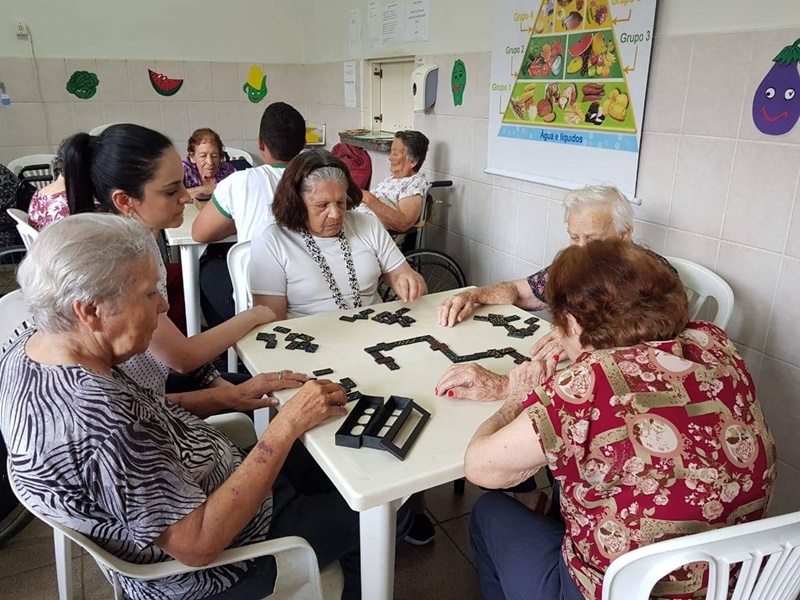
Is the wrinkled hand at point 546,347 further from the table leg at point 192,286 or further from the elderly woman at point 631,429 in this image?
the table leg at point 192,286

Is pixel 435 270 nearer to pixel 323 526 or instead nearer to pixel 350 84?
pixel 350 84

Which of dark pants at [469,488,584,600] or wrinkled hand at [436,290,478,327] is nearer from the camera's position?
dark pants at [469,488,584,600]

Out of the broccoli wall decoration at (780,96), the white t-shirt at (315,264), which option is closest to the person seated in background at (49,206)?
the white t-shirt at (315,264)

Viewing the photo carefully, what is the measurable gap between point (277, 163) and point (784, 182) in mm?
2152

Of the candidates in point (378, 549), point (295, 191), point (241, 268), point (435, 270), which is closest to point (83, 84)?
point (435, 270)

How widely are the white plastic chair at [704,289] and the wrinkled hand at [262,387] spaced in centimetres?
131

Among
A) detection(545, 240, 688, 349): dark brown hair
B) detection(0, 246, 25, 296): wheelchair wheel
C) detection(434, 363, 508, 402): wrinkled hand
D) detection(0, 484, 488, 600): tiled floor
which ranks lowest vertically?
detection(0, 484, 488, 600): tiled floor

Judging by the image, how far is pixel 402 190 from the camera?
3473mm

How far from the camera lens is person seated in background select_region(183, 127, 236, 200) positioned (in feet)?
13.1

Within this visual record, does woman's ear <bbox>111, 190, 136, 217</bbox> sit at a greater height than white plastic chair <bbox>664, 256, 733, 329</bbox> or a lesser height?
greater

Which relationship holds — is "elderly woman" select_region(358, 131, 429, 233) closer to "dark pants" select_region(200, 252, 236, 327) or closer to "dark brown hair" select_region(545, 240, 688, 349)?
"dark pants" select_region(200, 252, 236, 327)

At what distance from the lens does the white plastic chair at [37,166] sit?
461 centimetres

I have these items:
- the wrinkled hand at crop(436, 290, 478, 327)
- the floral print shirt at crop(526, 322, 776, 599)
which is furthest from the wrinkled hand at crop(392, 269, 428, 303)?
the floral print shirt at crop(526, 322, 776, 599)

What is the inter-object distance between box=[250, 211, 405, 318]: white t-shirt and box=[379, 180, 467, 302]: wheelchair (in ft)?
3.60
